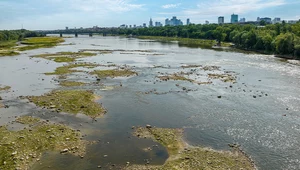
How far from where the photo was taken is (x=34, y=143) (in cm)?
2362

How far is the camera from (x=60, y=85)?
4681 centimetres

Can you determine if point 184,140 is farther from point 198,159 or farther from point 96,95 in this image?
point 96,95

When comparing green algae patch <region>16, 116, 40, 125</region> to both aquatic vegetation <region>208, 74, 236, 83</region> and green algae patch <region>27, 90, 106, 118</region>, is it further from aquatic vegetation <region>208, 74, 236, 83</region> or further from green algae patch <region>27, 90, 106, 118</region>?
aquatic vegetation <region>208, 74, 236, 83</region>

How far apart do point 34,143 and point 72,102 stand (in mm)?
12685

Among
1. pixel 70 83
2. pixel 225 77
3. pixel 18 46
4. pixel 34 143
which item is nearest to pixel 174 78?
pixel 225 77

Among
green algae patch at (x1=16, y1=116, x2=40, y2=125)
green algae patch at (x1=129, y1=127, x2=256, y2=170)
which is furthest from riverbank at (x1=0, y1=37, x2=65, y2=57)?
green algae patch at (x1=129, y1=127, x2=256, y2=170)

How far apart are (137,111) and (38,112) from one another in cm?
1292

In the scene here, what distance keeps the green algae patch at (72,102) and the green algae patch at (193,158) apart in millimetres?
10298

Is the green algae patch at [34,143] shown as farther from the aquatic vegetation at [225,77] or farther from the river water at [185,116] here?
the aquatic vegetation at [225,77]

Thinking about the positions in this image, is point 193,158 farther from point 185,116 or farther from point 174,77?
point 174,77

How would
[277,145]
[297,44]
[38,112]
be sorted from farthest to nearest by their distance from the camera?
[297,44] → [38,112] → [277,145]

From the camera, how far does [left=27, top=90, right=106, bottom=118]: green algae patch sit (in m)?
33.0

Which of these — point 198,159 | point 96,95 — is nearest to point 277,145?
point 198,159

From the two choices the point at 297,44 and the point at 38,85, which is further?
the point at 297,44
